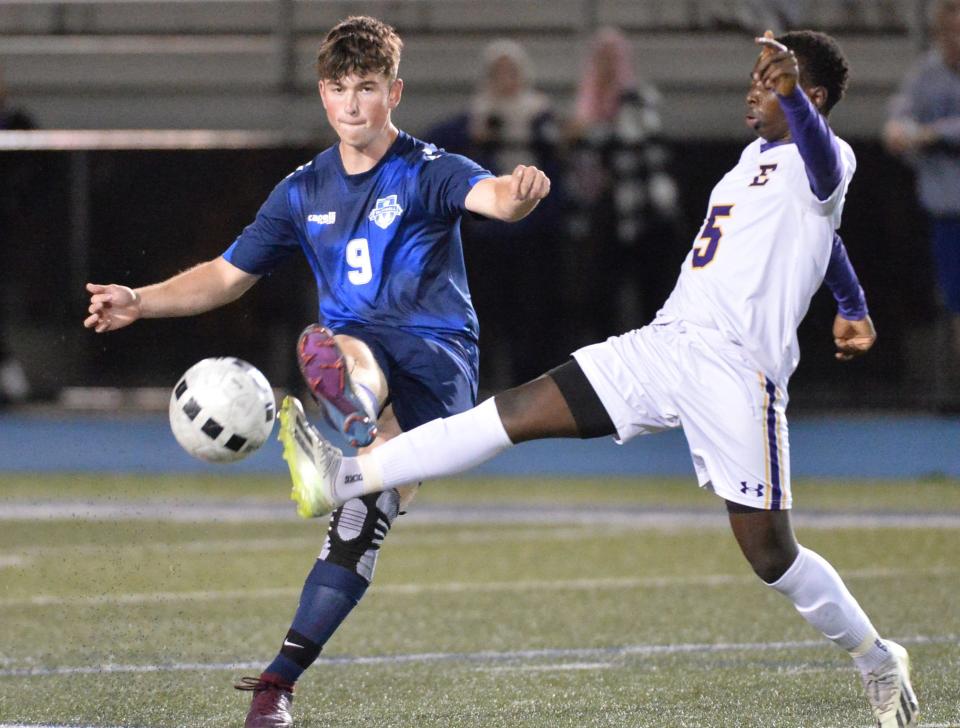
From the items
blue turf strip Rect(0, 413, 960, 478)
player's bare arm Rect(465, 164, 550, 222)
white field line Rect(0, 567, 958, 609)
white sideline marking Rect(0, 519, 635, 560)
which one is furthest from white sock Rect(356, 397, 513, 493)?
blue turf strip Rect(0, 413, 960, 478)

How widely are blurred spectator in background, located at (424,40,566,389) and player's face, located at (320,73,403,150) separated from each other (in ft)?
22.3

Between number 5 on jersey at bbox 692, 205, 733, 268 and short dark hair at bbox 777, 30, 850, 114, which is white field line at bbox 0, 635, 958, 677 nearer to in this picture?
number 5 on jersey at bbox 692, 205, 733, 268

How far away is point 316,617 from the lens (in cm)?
478

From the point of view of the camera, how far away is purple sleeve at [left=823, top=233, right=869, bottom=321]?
16.4 feet

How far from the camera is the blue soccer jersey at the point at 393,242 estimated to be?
498 cm

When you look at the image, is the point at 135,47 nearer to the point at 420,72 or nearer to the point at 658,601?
A: the point at 420,72

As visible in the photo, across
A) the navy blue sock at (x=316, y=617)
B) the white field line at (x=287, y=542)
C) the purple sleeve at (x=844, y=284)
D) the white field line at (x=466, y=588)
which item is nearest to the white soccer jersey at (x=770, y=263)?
the purple sleeve at (x=844, y=284)

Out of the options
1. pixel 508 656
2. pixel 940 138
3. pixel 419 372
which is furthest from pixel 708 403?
pixel 940 138

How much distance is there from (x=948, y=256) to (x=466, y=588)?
568 cm

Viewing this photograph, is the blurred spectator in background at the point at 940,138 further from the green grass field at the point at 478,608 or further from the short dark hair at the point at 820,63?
the short dark hair at the point at 820,63

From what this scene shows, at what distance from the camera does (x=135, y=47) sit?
48.1 feet

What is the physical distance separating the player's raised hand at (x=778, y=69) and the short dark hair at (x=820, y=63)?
Answer: 1.39ft

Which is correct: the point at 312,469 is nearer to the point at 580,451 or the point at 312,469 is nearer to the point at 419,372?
the point at 419,372

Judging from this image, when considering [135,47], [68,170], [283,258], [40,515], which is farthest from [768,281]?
[135,47]
